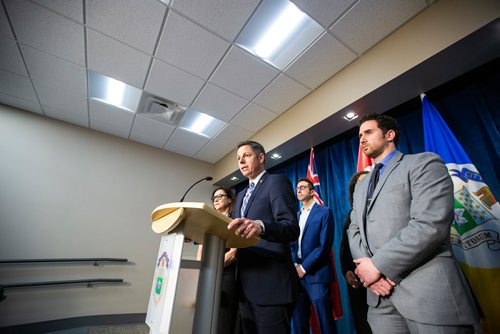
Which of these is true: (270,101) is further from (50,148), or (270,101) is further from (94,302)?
(94,302)

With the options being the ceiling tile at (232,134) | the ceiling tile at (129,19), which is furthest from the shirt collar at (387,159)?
the ceiling tile at (232,134)

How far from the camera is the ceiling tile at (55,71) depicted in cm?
259

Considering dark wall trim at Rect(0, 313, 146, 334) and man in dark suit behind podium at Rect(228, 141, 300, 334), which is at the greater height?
man in dark suit behind podium at Rect(228, 141, 300, 334)

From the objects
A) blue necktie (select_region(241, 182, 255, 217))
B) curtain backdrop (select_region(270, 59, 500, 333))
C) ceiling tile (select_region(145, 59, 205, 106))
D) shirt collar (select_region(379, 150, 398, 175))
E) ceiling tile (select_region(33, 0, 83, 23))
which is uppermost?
ceiling tile (select_region(33, 0, 83, 23))

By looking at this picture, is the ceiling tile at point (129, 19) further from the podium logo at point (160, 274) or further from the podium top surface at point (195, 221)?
the podium logo at point (160, 274)

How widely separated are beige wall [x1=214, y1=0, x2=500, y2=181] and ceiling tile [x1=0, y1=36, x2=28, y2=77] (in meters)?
3.29

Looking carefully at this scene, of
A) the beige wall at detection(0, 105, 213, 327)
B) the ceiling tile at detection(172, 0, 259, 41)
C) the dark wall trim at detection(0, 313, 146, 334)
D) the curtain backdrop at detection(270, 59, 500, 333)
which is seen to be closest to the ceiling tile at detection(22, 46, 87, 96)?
the beige wall at detection(0, 105, 213, 327)

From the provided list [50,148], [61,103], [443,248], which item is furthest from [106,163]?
[443,248]

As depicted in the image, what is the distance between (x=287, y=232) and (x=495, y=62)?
2.56m

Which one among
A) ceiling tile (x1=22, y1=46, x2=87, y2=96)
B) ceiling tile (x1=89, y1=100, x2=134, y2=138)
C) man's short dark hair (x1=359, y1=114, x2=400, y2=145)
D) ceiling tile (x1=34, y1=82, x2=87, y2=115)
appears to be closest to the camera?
man's short dark hair (x1=359, y1=114, x2=400, y2=145)

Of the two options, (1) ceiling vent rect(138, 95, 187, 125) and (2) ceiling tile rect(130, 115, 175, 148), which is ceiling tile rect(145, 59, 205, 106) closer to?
(1) ceiling vent rect(138, 95, 187, 125)

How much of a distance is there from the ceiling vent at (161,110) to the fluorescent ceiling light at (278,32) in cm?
149

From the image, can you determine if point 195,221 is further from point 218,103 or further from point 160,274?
point 218,103

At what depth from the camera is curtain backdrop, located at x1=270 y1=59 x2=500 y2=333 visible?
1.95 m
